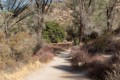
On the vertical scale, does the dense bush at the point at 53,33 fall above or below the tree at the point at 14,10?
below

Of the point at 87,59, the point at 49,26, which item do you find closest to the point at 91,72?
the point at 87,59

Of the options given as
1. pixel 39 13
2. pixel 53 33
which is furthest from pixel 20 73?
pixel 53 33

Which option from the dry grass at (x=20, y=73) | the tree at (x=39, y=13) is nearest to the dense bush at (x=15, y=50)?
the dry grass at (x=20, y=73)

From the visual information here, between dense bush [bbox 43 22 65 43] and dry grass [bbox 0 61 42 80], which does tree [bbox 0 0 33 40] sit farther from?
dense bush [bbox 43 22 65 43]

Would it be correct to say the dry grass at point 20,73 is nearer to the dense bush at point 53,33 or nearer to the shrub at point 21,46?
the shrub at point 21,46

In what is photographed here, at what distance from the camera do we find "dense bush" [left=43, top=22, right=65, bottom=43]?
67.0m

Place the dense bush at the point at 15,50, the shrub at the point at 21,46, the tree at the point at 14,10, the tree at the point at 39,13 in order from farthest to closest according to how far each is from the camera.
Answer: the tree at the point at 39,13
the tree at the point at 14,10
the shrub at the point at 21,46
the dense bush at the point at 15,50

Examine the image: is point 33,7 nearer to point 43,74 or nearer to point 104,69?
point 43,74

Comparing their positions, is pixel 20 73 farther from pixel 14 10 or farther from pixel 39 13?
pixel 39 13

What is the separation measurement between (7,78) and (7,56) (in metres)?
3.53

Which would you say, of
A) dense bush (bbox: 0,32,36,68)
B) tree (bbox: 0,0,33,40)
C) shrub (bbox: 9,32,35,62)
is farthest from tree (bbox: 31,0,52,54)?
dense bush (bbox: 0,32,36,68)

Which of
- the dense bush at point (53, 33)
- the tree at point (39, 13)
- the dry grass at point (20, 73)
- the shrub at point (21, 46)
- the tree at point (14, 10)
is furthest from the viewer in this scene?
the dense bush at point (53, 33)

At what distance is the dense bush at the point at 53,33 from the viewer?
66975 mm

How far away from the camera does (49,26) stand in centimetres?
6819
